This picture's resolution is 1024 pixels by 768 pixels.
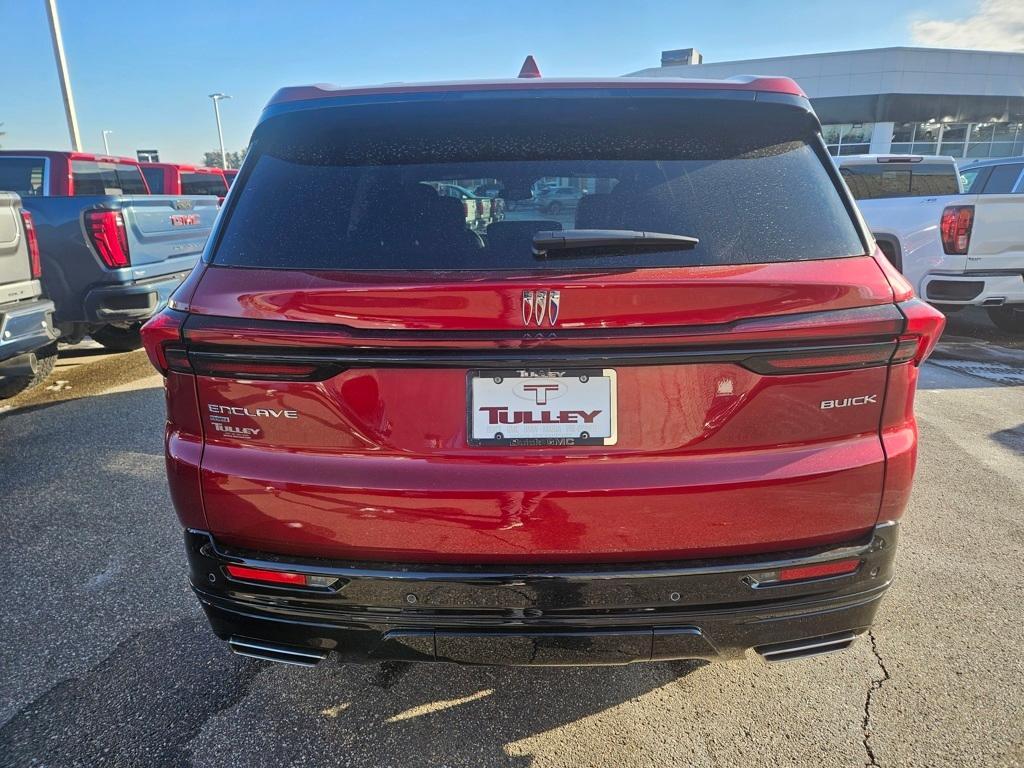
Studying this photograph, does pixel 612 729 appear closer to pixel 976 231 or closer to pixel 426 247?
pixel 426 247

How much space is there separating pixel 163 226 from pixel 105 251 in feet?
2.62

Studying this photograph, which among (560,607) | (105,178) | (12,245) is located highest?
(105,178)

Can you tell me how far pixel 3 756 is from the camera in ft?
6.40

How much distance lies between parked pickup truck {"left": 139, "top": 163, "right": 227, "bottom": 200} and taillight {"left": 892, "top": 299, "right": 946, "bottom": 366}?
10.8 m

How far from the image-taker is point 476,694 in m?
2.20

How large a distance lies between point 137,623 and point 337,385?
171cm

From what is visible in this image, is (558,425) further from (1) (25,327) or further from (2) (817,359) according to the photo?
(1) (25,327)

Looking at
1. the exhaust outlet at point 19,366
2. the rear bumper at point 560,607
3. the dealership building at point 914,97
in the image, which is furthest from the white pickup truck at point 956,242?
the dealership building at point 914,97

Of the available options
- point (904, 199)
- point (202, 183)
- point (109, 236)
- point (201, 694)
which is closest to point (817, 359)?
point (201, 694)

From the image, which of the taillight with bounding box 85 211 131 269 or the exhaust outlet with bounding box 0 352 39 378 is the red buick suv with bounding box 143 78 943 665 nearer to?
the exhaust outlet with bounding box 0 352 39 378

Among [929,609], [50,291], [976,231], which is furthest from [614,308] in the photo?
[976,231]

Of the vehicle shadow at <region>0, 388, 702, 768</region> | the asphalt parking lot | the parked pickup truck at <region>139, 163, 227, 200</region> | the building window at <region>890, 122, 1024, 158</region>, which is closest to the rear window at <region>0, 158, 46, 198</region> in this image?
the parked pickup truck at <region>139, 163, 227, 200</region>

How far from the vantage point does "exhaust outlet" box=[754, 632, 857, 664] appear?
5.82ft

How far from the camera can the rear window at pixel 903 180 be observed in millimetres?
8234
